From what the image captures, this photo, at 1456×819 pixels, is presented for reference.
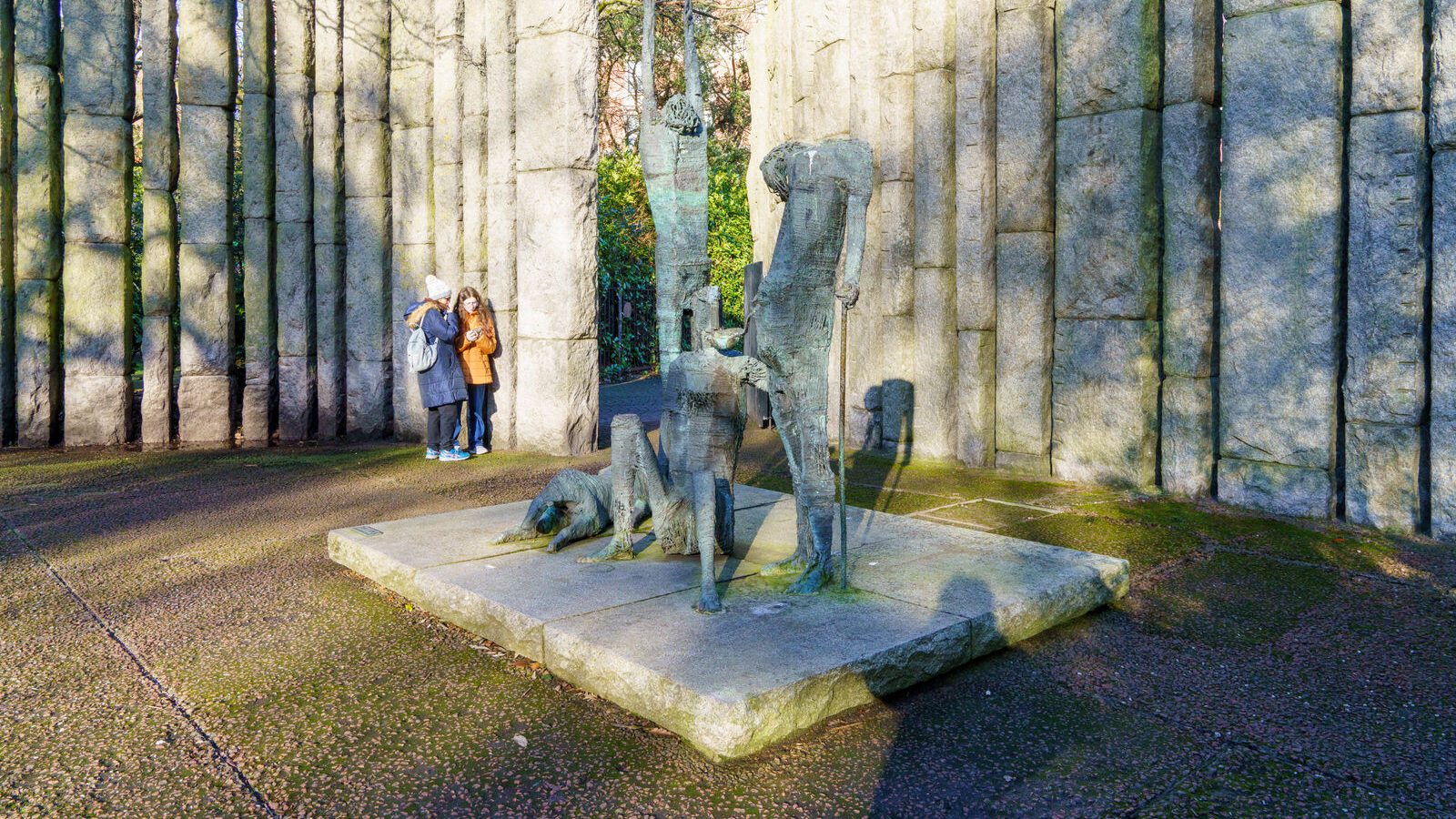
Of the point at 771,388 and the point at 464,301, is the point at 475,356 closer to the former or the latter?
the point at 464,301

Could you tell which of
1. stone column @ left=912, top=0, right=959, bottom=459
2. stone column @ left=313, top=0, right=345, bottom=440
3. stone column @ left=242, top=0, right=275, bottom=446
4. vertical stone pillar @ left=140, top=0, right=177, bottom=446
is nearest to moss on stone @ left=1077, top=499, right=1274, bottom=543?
stone column @ left=912, top=0, right=959, bottom=459

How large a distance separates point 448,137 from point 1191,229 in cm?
689

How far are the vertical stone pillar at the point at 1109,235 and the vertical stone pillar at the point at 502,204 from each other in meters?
4.97

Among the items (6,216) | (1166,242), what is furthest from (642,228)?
(1166,242)

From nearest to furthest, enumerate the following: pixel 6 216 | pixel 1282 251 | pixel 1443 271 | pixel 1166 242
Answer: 1. pixel 1443 271
2. pixel 1282 251
3. pixel 1166 242
4. pixel 6 216

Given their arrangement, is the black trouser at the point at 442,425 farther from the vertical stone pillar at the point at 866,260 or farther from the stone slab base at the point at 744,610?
the vertical stone pillar at the point at 866,260

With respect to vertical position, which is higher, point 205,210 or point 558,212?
point 205,210

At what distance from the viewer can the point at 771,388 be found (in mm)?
4465

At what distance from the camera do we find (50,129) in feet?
32.3

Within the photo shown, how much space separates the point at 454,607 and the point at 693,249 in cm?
221

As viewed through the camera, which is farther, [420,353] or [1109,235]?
[420,353]

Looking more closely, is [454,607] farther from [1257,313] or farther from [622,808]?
[1257,313]

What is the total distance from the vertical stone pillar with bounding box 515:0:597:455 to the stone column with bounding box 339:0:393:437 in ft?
6.73

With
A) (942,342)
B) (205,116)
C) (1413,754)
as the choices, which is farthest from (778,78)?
(1413,754)
